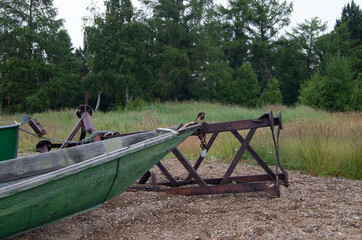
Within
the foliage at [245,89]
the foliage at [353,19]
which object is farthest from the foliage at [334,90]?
the foliage at [353,19]

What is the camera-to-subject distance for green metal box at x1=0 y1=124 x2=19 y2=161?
13.9ft

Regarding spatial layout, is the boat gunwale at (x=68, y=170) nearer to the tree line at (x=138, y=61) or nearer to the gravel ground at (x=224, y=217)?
the gravel ground at (x=224, y=217)

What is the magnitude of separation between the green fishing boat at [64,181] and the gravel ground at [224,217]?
0.46m

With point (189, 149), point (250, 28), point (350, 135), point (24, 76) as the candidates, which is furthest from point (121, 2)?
point (350, 135)

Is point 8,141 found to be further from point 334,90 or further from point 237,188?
point 334,90

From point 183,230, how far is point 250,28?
39.5 meters

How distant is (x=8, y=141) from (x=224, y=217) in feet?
10.2

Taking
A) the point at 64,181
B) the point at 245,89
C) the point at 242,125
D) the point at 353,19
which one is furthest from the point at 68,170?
the point at 353,19

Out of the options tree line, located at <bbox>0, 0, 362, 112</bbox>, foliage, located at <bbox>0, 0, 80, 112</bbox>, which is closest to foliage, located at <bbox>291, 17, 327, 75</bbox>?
tree line, located at <bbox>0, 0, 362, 112</bbox>

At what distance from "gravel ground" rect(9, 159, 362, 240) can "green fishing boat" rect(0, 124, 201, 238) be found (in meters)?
0.46

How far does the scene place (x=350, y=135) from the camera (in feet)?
21.0

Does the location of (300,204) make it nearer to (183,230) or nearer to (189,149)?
(183,230)

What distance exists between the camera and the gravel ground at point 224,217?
2.92 meters

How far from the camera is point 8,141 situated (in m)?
4.27
